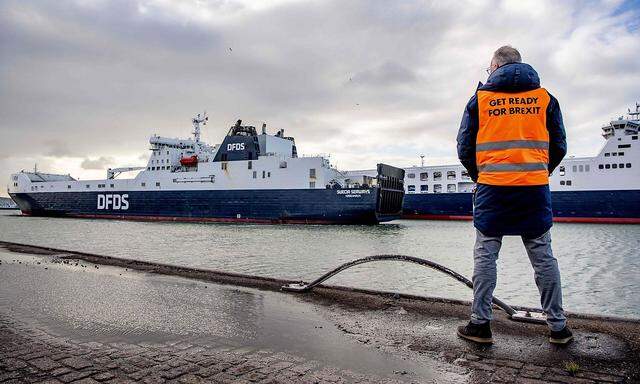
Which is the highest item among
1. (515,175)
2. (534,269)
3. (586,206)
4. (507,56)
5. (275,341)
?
(507,56)

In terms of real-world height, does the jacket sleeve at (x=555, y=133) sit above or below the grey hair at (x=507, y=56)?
below

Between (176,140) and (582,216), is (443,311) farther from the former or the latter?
(176,140)

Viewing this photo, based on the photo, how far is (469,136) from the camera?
9.21ft

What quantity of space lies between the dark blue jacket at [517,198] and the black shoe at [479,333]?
0.59 m

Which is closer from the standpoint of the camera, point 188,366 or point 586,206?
point 188,366

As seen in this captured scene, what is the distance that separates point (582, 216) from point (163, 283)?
39.0m

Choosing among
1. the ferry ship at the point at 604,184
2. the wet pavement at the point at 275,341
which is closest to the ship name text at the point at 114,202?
the ferry ship at the point at 604,184

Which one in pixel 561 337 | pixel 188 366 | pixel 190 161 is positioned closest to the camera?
pixel 188 366

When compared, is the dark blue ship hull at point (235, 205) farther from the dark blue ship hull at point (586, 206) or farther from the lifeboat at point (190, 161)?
the dark blue ship hull at point (586, 206)

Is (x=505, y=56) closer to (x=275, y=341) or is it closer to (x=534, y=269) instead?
(x=534, y=269)

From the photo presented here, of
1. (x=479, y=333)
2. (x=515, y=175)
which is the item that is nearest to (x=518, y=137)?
(x=515, y=175)

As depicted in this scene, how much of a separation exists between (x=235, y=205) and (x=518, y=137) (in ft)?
105

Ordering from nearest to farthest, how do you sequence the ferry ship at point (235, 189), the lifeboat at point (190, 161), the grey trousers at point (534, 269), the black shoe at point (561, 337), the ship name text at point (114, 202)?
1. the black shoe at point (561, 337)
2. the grey trousers at point (534, 269)
3. the ferry ship at point (235, 189)
4. the lifeboat at point (190, 161)
5. the ship name text at point (114, 202)

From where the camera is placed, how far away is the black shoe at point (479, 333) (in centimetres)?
262
